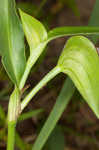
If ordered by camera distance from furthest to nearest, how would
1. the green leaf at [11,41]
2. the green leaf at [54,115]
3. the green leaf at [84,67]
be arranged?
1. the green leaf at [54,115]
2. the green leaf at [11,41]
3. the green leaf at [84,67]

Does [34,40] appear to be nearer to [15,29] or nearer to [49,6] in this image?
[15,29]

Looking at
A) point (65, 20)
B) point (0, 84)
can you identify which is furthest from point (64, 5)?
point (0, 84)

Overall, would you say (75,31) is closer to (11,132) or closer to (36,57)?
(36,57)

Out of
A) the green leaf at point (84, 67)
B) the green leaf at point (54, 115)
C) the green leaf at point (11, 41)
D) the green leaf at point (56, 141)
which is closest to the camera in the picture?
the green leaf at point (84, 67)

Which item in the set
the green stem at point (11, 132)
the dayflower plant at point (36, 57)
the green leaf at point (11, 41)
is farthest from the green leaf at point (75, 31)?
the green stem at point (11, 132)

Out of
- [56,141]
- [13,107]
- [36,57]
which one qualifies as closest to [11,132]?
[13,107]

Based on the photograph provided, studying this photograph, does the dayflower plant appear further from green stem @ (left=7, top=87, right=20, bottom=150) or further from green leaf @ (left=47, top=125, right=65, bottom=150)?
green leaf @ (left=47, top=125, right=65, bottom=150)

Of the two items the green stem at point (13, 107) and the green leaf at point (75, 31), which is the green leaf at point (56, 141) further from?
the green leaf at point (75, 31)
